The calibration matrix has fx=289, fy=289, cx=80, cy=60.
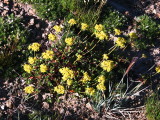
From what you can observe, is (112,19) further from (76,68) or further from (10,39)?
(10,39)

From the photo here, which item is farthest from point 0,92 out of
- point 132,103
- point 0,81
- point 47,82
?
point 132,103

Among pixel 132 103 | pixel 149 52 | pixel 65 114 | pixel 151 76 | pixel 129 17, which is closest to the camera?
pixel 65 114

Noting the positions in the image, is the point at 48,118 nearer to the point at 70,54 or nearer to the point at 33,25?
the point at 70,54

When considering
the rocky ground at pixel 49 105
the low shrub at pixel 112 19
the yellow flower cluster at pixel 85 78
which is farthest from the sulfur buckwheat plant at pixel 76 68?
the low shrub at pixel 112 19

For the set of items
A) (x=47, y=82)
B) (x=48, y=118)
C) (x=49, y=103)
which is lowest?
(x=48, y=118)

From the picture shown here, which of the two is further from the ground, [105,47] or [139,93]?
[105,47]

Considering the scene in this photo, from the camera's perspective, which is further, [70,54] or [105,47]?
[105,47]

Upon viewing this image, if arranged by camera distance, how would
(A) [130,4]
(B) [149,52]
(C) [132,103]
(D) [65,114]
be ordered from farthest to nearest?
1. (A) [130,4]
2. (B) [149,52]
3. (C) [132,103]
4. (D) [65,114]

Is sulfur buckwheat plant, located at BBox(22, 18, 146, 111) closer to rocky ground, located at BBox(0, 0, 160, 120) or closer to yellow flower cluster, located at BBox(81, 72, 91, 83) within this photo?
yellow flower cluster, located at BBox(81, 72, 91, 83)

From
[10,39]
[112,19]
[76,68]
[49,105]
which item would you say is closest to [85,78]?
[76,68]
